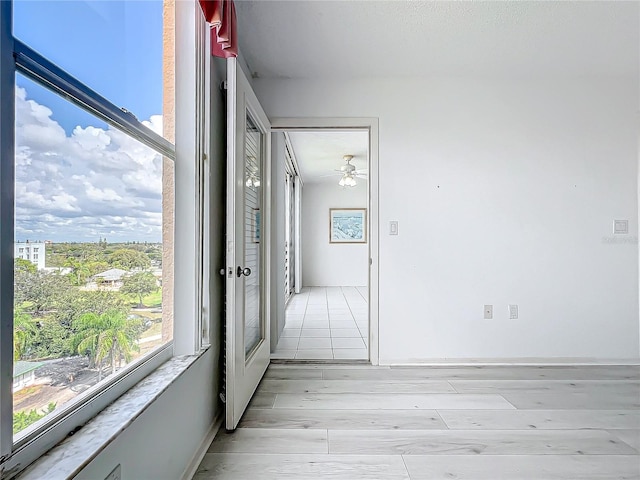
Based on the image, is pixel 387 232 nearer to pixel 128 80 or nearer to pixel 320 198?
pixel 128 80

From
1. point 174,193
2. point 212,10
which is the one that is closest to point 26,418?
point 174,193

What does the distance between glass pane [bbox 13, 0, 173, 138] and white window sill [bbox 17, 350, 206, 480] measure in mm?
867

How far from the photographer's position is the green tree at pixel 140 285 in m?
1.28

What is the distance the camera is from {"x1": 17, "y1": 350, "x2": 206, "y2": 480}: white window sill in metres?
0.84

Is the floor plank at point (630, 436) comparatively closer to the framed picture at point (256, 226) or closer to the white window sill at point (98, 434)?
the white window sill at point (98, 434)

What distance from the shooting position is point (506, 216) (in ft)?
9.98

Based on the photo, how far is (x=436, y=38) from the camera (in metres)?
2.47

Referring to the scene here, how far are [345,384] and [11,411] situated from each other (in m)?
2.10

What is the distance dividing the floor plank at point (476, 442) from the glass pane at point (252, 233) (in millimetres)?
871

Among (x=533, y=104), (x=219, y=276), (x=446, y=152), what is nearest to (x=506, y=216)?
(x=446, y=152)

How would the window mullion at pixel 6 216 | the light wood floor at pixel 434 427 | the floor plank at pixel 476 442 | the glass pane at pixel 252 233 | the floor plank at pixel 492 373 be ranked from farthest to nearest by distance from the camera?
1. the floor plank at pixel 492 373
2. the glass pane at pixel 252 233
3. the floor plank at pixel 476 442
4. the light wood floor at pixel 434 427
5. the window mullion at pixel 6 216

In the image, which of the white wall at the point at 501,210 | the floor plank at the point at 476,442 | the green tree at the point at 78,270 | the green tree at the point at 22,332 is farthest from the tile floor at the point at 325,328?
the green tree at the point at 22,332

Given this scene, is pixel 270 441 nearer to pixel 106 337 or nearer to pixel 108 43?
pixel 106 337

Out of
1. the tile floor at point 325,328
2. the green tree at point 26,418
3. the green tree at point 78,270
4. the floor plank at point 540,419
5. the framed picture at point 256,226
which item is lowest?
the floor plank at point 540,419
